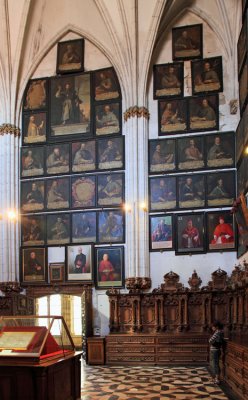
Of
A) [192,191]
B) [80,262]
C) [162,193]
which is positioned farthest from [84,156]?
[192,191]

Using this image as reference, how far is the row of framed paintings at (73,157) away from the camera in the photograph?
711 inches

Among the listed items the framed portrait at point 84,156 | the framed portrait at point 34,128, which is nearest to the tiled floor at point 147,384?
the framed portrait at point 84,156

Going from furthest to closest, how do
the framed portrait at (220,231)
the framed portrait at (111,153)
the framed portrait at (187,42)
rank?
1. the framed portrait at (187,42)
2. the framed portrait at (111,153)
3. the framed portrait at (220,231)

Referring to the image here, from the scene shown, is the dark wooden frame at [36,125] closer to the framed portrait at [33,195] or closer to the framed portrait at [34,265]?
the framed portrait at [33,195]

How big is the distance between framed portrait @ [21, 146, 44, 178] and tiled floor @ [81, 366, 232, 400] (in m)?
7.69

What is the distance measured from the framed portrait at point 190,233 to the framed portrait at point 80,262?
3190 millimetres

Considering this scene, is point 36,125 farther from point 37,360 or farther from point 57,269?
point 37,360

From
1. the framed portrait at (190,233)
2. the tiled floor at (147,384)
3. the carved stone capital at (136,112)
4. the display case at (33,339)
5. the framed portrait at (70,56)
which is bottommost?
the tiled floor at (147,384)

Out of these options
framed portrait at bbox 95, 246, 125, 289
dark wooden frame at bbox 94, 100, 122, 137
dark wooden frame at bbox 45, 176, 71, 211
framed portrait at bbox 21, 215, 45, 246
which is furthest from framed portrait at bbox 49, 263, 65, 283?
dark wooden frame at bbox 94, 100, 122, 137

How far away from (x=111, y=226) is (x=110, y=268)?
4.84 feet

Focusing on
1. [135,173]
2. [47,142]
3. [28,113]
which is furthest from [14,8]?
[135,173]

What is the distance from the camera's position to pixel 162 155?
17.7m

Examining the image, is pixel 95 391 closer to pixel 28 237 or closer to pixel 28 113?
pixel 28 237

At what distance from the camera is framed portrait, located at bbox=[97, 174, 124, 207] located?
17.8 meters
